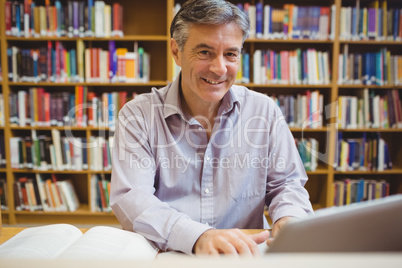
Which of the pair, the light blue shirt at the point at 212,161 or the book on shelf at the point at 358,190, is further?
the book on shelf at the point at 358,190

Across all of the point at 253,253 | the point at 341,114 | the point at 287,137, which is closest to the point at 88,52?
the point at 287,137

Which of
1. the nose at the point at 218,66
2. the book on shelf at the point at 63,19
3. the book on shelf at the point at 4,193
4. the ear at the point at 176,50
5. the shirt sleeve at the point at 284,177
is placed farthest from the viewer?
the book on shelf at the point at 4,193

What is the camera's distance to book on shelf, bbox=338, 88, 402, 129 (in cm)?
269

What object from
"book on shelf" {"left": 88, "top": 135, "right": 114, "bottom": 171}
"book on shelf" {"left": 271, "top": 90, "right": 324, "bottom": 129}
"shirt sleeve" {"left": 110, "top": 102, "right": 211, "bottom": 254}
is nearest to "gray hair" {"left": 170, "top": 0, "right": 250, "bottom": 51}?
"shirt sleeve" {"left": 110, "top": 102, "right": 211, "bottom": 254}

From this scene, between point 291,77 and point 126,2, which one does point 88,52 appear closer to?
point 126,2

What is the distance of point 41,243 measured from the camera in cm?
64

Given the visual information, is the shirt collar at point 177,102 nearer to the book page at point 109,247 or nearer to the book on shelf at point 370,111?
the book page at point 109,247

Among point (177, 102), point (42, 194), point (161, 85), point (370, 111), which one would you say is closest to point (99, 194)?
point (42, 194)

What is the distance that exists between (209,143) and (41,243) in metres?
0.63

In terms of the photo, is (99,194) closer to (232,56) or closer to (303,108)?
(303,108)

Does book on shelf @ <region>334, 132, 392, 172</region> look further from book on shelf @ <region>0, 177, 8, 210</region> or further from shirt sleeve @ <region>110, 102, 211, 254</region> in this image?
book on shelf @ <region>0, 177, 8, 210</region>

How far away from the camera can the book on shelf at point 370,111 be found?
2691mm

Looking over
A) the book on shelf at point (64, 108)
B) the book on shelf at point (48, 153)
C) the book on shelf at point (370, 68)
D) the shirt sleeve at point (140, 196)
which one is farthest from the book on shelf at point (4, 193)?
the book on shelf at point (370, 68)

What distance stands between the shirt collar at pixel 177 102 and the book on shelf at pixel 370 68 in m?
1.87
